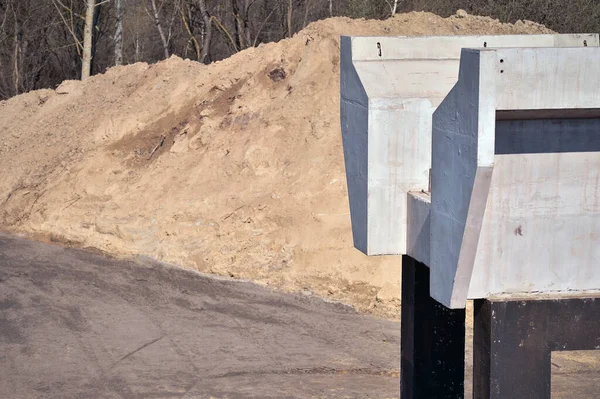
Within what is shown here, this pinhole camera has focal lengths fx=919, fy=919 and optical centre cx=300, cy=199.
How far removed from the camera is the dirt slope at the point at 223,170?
48.8 feet

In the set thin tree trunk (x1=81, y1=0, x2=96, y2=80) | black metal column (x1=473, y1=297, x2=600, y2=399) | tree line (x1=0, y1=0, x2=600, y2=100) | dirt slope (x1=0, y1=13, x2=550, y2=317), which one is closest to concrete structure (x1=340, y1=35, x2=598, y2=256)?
black metal column (x1=473, y1=297, x2=600, y2=399)

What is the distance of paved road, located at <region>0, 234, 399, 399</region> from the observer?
10492 millimetres

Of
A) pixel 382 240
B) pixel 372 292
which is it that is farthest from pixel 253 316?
pixel 382 240

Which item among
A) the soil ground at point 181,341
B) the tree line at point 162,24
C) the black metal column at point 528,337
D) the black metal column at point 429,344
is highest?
the tree line at point 162,24

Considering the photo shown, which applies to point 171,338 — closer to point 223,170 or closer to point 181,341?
point 181,341

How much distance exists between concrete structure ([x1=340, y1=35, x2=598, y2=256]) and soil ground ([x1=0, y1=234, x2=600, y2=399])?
3086mm

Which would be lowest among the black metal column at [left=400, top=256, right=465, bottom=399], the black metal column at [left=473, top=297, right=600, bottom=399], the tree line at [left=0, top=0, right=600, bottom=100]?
the black metal column at [left=400, top=256, right=465, bottom=399]

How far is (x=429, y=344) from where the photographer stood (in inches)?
327

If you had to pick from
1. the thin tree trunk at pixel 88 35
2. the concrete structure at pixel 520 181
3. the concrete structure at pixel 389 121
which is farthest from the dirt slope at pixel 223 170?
the concrete structure at pixel 520 181

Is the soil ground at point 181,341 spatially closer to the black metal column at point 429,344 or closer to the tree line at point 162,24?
the black metal column at point 429,344

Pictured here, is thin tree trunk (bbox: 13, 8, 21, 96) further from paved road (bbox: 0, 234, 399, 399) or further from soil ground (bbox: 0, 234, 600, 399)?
soil ground (bbox: 0, 234, 600, 399)

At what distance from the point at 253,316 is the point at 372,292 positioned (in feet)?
6.32

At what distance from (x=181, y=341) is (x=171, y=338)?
0.60ft

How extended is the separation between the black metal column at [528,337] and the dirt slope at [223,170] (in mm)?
6433
